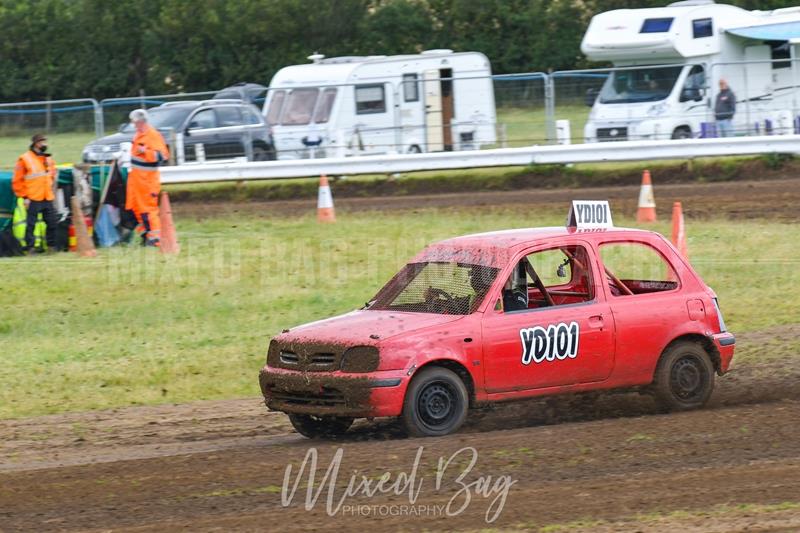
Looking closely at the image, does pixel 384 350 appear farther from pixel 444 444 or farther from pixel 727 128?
pixel 727 128

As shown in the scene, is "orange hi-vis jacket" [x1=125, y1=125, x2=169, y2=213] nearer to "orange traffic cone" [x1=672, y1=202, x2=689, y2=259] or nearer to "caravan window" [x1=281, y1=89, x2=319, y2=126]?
"orange traffic cone" [x1=672, y1=202, x2=689, y2=259]

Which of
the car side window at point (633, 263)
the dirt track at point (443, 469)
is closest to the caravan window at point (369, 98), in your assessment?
the car side window at point (633, 263)

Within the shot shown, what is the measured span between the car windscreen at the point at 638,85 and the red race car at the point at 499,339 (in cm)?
1465

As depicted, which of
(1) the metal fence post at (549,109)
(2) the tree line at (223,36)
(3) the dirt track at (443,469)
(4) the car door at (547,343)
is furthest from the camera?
(2) the tree line at (223,36)

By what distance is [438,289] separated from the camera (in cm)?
870

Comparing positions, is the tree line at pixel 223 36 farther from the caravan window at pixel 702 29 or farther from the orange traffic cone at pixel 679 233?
the orange traffic cone at pixel 679 233

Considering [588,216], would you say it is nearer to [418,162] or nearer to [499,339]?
[499,339]

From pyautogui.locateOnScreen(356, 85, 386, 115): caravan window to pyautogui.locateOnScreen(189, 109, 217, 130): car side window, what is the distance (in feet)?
9.68

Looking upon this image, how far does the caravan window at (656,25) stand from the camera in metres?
24.5

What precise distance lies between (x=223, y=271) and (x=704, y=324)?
25.8 feet

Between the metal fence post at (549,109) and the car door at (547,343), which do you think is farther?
the metal fence post at (549,109)

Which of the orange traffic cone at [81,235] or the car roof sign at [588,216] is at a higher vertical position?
the car roof sign at [588,216]

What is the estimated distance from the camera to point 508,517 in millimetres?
6215

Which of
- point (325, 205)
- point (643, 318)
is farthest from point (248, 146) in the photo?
point (643, 318)
